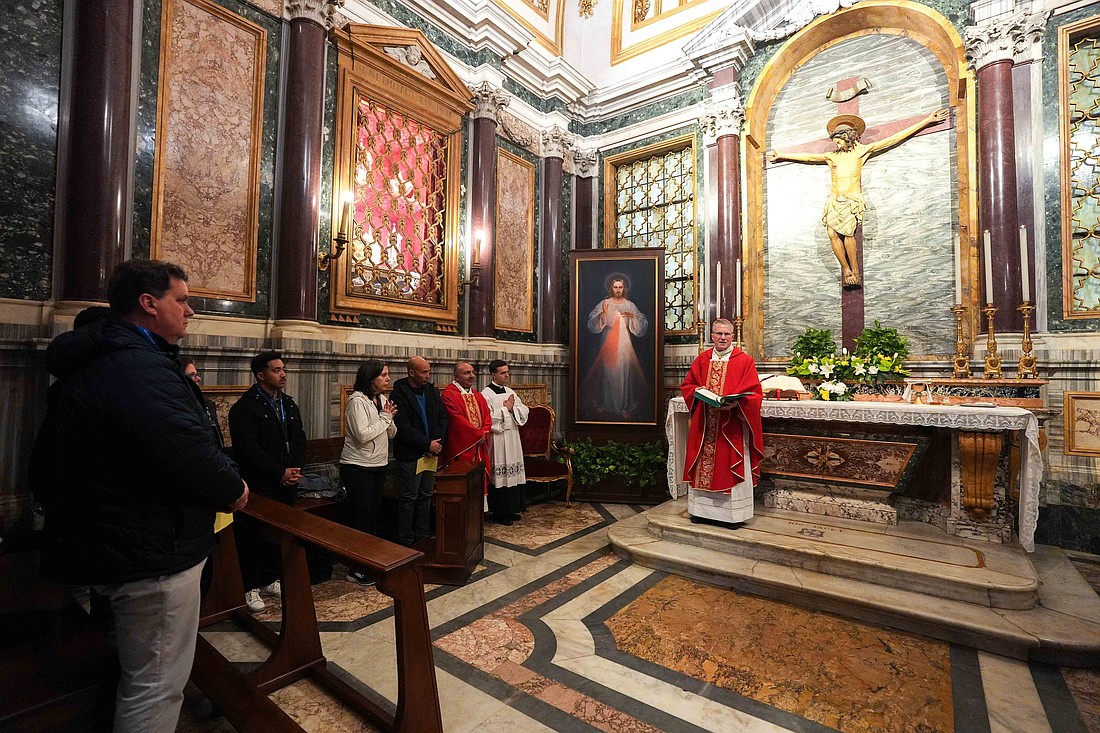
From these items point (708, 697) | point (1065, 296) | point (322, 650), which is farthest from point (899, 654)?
point (1065, 296)

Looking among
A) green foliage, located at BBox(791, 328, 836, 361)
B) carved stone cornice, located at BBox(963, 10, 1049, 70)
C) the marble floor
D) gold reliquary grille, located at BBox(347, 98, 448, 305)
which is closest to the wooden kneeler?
the marble floor

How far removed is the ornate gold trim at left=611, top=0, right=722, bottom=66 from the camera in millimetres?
7520

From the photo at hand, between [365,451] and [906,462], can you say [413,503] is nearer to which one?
[365,451]

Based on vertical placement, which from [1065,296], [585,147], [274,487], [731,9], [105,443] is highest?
[731,9]

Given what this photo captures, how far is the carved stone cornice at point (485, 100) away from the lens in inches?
262

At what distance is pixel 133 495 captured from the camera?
5.23ft

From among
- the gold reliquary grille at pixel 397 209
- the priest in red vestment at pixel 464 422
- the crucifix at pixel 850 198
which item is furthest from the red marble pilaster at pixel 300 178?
the crucifix at pixel 850 198

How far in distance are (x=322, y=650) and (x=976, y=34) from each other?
8158 mm

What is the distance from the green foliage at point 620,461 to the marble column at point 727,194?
6.37ft

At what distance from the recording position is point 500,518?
579 centimetres

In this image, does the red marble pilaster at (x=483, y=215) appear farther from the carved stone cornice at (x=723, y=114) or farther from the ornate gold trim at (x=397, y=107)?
the carved stone cornice at (x=723, y=114)

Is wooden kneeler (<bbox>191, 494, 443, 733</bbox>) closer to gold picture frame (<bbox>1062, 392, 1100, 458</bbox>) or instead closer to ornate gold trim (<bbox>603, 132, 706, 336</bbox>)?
ornate gold trim (<bbox>603, 132, 706, 336</bbox>)

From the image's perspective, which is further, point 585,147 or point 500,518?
point 585,147

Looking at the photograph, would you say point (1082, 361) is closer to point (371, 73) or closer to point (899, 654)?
point (899, 654)
